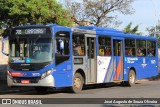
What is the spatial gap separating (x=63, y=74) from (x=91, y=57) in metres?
2.63

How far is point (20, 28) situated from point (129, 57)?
801 centimetres

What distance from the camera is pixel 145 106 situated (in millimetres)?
12391

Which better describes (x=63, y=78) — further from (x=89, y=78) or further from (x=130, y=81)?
(x=130, y=81)

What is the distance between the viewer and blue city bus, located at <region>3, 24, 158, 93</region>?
17391 mm

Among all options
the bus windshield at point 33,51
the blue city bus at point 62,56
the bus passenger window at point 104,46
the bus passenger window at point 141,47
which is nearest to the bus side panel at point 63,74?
the blue city bus at point 62,56

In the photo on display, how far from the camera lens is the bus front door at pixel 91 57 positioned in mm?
19938

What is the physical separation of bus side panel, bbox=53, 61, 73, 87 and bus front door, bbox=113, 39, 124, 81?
15.3 ft

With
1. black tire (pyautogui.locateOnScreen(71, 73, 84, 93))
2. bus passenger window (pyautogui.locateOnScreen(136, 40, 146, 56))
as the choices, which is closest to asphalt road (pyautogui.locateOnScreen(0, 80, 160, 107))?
black tire (pyautogui.locateOnScreen(71, 73, 84, 93))

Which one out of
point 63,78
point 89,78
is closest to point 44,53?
point 63,78

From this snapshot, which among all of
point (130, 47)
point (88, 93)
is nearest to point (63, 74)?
point (88, 93)

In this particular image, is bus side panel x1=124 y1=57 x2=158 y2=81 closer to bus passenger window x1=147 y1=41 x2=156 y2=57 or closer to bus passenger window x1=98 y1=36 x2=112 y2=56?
bus passenger window x1=147 y1=41 x2=156 y2=57

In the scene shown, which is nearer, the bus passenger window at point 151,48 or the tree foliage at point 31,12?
the tree foliage at point 31,12

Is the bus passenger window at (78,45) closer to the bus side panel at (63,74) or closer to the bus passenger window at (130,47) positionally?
the bus side panel at (63,74)

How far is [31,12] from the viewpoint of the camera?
21734mm
